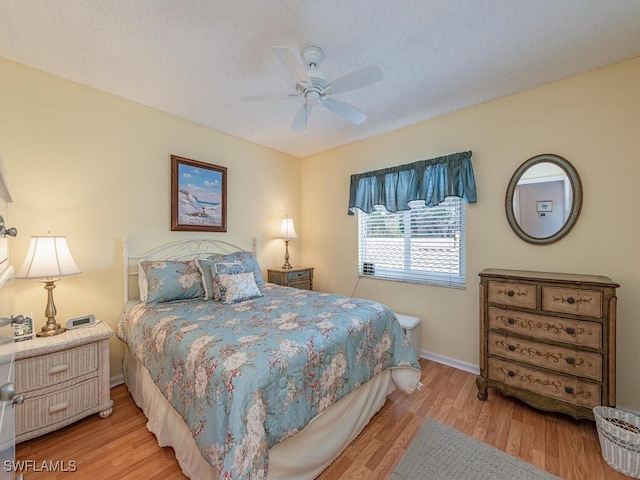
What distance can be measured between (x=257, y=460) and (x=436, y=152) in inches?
120

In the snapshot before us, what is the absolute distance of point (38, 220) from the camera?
2.16 m

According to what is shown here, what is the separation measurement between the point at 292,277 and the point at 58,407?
2.44 m

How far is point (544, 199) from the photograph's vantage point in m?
2.38

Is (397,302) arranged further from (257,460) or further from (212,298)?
(257,460)

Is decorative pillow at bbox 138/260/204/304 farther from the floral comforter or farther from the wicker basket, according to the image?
the wicker basket

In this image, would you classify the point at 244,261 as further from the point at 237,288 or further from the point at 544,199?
the point at 544,199

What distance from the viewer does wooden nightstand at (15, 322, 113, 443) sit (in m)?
1.73

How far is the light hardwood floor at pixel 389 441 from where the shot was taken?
1.58m

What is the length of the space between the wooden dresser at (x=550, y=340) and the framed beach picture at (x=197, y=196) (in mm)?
2866

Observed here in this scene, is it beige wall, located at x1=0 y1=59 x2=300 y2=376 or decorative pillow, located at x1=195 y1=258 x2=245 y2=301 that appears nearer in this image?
beige wall, located at x1=0 y1=59 x2=300 y2=376

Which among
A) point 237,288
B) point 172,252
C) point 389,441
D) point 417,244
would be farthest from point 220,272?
point 417,244

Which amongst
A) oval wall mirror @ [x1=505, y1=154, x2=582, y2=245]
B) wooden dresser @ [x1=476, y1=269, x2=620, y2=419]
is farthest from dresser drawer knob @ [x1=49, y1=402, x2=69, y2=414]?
oval wall mirror @ [x1=505, y1=154, x2=582, y2=245]

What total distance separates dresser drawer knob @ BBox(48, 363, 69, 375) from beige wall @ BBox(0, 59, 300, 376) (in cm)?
58

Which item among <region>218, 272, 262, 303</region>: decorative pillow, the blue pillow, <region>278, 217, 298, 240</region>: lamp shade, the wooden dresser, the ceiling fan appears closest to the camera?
the ceiling fan
